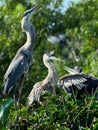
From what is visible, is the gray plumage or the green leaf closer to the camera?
the green leaf

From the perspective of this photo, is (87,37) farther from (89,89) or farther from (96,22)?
(89,89)

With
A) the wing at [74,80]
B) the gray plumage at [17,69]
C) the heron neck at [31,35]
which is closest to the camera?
the wing at [74,80]

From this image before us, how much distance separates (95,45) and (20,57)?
376cm

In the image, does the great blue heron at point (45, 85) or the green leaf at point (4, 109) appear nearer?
the green leaf at point (4, 109)

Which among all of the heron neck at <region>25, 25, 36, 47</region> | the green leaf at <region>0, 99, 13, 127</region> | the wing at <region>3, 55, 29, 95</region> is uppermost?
the green leaf at <region>0, 99, 13, 127</region>

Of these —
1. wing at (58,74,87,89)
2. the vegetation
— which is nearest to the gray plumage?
the vegetation

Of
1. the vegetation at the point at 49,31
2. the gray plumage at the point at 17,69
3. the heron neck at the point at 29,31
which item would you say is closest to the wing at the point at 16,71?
the gray plumage at the point at 17,69

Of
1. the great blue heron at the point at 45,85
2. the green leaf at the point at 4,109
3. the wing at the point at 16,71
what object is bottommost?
the great blue heron at the point at 45,85

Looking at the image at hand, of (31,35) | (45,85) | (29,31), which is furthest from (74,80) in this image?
(29,31)

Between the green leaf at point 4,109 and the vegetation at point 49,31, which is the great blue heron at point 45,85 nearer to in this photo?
the vegetation at point 49,31

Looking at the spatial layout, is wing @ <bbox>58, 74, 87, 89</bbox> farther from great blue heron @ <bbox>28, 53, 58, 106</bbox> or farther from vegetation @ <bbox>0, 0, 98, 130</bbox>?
vegetation @ <bbox>0, 0, 98, 130</bbox>

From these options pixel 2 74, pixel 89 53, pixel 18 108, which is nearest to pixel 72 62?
pixel 89 53

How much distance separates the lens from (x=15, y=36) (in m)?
14.5

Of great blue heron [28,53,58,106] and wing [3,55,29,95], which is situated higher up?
wing [3,55,29,95]
